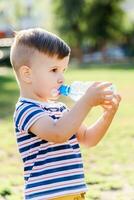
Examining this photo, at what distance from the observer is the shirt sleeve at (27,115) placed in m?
3.12

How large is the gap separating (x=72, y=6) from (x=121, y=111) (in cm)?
3750

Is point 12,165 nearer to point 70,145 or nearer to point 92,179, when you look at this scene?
point 92,179

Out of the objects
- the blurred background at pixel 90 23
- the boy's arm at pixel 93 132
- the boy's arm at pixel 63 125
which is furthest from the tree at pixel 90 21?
the boy's arm at pixel 63 125

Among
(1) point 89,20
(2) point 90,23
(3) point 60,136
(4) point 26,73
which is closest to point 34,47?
(4) point 26,73

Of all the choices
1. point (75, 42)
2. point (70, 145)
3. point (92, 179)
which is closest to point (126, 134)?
point (92, 179)

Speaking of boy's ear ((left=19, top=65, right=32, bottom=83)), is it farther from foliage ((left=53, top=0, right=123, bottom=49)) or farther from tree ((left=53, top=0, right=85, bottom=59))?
tree ((left=53, top=0, right=85, bottom=59))

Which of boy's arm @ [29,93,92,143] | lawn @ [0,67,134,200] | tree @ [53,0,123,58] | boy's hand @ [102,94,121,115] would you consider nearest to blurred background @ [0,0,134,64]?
tree @ [53,0,123,58]

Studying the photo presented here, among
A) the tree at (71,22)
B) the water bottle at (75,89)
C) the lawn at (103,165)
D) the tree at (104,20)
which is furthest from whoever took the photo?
the tree at (71,22)

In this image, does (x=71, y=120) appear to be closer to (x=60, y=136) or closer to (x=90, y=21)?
(x=60, y=136)

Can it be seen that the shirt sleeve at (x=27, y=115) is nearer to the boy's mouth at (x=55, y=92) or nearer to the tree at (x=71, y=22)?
the boy's mouth at (x=55, y=92)

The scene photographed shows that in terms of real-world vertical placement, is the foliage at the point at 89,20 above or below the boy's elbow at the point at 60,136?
above

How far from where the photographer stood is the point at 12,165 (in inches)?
272

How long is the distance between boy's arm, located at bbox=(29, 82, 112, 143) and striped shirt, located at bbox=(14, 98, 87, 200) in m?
0.11

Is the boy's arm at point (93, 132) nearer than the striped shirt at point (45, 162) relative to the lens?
No
